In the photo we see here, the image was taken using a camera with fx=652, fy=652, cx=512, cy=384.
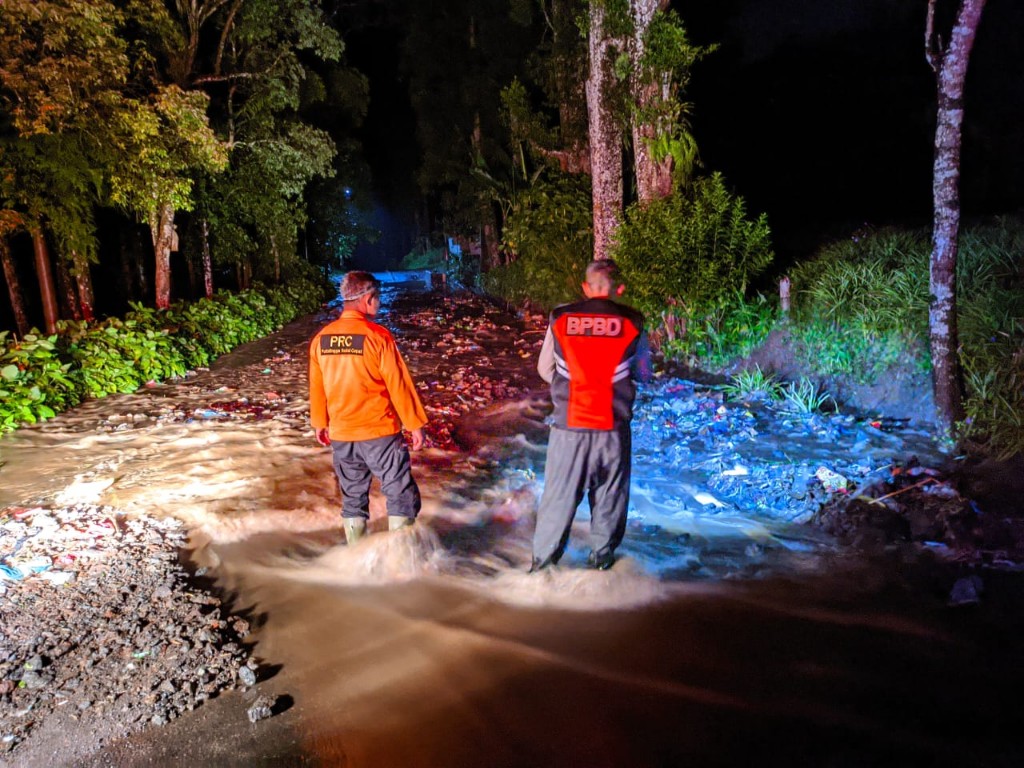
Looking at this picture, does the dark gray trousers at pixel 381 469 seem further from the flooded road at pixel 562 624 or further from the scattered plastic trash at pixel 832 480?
the scattered plastic trash at pixel 832 480

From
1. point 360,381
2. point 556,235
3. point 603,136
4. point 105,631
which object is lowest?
point 105,631

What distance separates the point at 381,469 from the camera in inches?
171

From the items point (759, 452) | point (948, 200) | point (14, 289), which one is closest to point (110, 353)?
point (14, 289)

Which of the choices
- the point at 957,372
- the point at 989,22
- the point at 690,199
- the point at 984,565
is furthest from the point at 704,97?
the point at 984,565

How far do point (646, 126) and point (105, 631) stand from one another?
9.82m

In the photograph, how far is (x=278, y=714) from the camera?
3.19m

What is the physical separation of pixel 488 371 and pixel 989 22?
1131cm

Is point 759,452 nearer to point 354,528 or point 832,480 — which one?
point 832,480

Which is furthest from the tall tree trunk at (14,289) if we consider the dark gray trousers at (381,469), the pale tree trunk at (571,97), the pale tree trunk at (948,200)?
the pale tree trunk at (948,200)

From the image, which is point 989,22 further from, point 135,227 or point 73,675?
point 135,227

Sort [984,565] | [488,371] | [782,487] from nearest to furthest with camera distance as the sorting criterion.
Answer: [984,565], [782,487], [488,371]

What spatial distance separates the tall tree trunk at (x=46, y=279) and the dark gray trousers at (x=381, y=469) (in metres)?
9.75

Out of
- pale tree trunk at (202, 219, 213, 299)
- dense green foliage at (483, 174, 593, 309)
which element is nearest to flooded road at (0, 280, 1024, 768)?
dense green foliage at (483, 174, 593, 309)

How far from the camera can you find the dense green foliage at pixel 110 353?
325 inches
